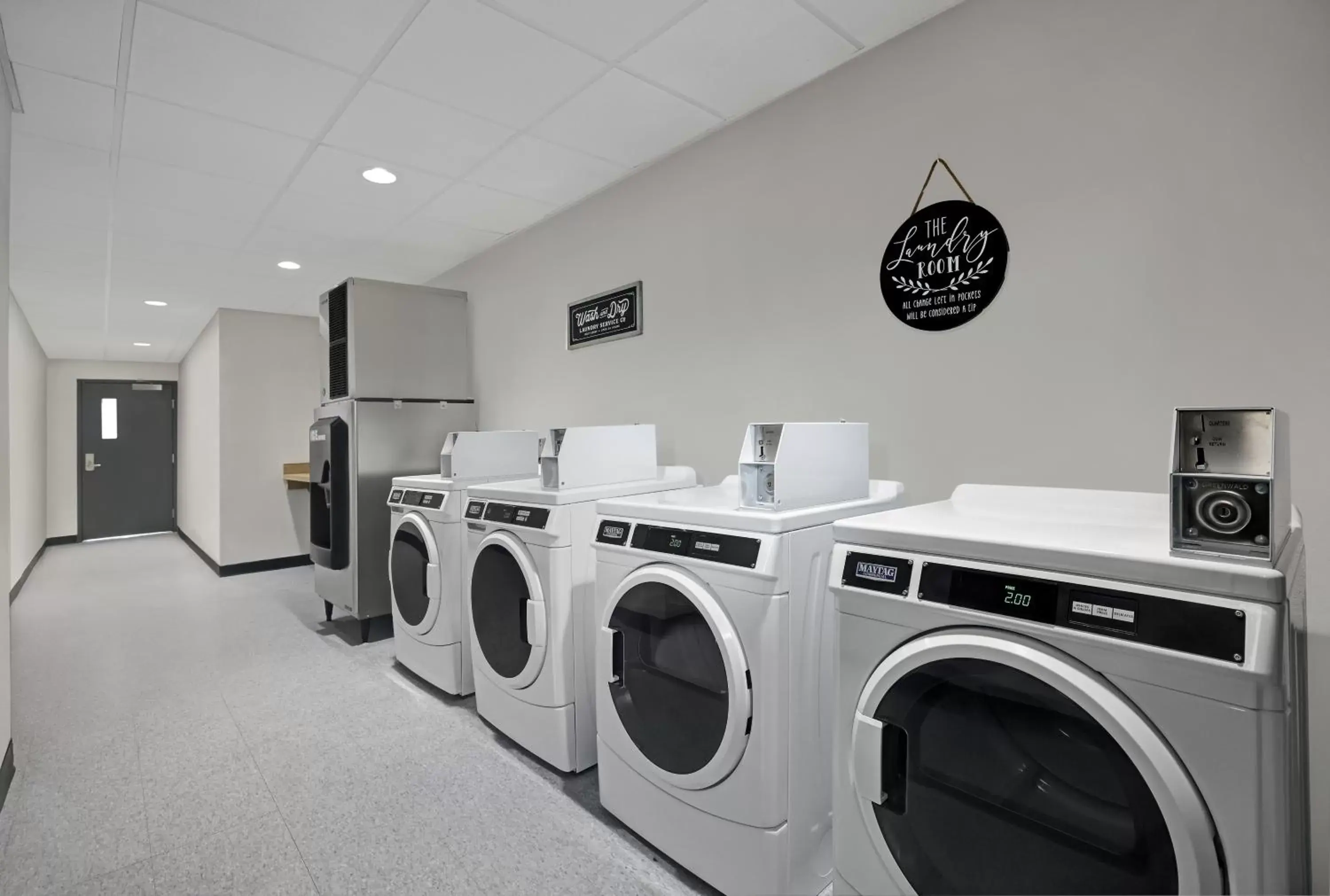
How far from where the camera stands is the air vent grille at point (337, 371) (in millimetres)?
3795

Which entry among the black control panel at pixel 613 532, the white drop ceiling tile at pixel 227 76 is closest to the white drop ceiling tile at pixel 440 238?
the white drop ceiling tile at pixel 227 76

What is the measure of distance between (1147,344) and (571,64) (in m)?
1.93

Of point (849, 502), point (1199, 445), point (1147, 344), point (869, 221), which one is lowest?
point (849, 502)

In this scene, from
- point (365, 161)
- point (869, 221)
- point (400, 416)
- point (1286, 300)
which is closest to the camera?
point (1286, 300)

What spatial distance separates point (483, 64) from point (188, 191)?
1964 mm

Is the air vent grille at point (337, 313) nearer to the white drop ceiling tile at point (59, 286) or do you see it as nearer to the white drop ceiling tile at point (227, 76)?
the white drop ceiling tile at point (227, 76)

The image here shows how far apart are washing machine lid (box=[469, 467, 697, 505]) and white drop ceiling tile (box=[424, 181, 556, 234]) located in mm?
1522

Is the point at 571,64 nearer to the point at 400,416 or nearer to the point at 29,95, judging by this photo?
the point at 29,95

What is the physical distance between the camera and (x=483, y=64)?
6.97 ft

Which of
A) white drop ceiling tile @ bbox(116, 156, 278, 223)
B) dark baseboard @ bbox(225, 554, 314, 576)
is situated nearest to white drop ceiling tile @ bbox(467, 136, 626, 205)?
white drop ceiling tile @ bbox(116, 156, 278, 223)

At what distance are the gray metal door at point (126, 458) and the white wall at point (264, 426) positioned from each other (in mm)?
3816

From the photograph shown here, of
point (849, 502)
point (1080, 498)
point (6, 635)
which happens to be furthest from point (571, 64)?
point (6, 635)

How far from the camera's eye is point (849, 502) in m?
1.78

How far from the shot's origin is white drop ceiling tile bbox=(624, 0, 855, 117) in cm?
190
